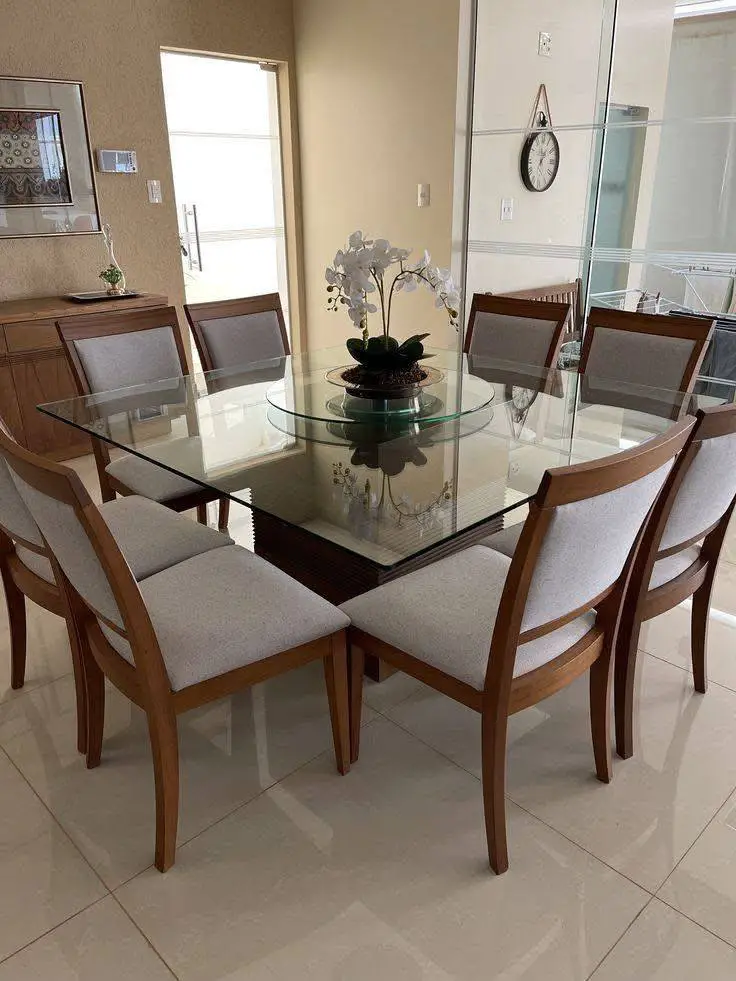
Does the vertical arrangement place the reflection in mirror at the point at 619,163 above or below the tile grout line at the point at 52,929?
above

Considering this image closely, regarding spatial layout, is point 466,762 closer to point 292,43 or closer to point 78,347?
point 78,347

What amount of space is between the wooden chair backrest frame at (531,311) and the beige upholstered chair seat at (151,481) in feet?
4.51

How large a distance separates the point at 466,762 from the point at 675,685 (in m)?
0.71

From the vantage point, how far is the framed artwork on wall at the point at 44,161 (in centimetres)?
374

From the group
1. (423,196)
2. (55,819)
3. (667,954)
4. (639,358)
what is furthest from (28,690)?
(423,196)

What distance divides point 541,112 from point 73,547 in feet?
11.9

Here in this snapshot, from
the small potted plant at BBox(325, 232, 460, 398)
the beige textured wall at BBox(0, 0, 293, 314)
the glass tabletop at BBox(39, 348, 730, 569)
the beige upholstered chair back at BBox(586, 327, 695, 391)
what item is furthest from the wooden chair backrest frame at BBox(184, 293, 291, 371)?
the beige textured wall at BBox(0, 0, 293, 314)

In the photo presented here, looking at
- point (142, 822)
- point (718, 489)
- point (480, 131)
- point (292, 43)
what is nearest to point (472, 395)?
point (718, 489)

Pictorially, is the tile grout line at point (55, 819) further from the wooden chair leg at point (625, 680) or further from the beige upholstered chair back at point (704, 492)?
the beige upholstered chair back at point (704, 492)

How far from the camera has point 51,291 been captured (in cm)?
409

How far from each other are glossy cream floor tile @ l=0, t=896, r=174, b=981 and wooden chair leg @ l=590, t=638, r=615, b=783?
3.43 ft

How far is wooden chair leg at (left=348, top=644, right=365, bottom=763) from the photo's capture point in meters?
1.77

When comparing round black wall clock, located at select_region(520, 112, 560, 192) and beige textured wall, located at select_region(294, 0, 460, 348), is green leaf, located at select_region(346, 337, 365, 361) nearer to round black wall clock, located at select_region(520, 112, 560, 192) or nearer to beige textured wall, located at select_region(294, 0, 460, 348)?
beige textured wall, located at select_region(294, 0, 460, 348)

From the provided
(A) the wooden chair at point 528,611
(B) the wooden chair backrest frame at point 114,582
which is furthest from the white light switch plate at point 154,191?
(A) the wooden chair at point 528,611
